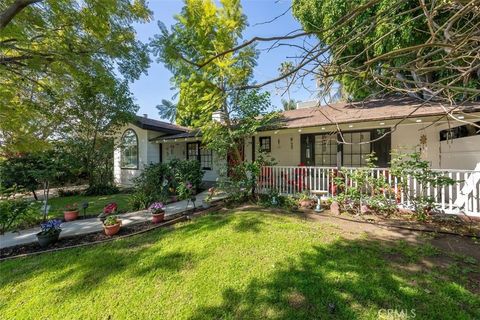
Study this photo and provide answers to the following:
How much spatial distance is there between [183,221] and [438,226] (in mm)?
5675

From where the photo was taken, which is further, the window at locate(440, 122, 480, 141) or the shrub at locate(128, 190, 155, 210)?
the shrub at locate(128, 190, 155, 210)

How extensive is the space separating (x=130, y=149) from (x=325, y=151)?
1065 centimetres

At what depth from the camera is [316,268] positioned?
340 cm

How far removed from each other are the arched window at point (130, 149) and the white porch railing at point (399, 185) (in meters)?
8.77

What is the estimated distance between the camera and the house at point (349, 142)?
19.3ft

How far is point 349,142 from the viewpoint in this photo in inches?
341

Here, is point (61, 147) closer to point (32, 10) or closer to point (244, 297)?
point (32, 10)

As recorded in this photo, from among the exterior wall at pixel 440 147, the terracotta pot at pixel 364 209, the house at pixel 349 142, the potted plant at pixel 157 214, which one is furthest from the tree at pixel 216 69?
the exterior wall at pixel 440 147

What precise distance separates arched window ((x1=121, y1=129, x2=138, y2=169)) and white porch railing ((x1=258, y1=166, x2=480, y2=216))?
28.8 feet

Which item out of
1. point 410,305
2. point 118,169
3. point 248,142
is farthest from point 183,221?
point 118,169

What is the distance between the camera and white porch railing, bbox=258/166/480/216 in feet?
17.2

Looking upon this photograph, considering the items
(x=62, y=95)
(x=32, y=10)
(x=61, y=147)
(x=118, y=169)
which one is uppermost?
(x=32, y=10)

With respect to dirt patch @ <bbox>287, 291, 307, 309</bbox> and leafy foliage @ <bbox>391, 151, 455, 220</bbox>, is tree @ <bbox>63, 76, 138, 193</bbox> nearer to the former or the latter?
dirt patch @ <bbox>287, 291, 307, 309</bbox>

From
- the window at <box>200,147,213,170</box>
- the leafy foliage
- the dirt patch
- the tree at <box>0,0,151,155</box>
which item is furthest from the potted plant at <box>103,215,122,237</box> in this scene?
the window at <box>200,147,213,170</box>
